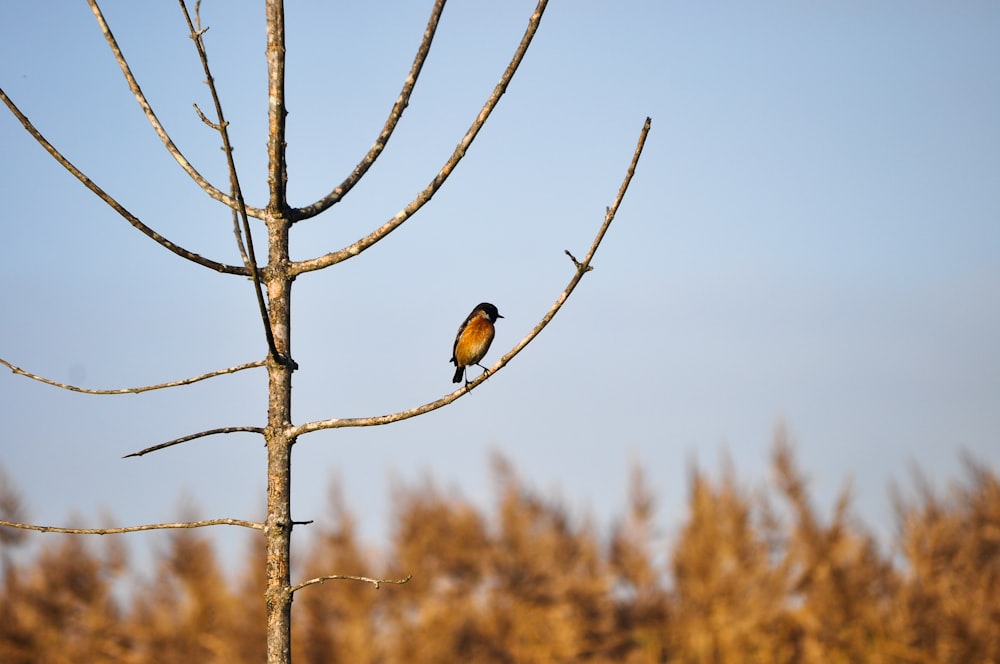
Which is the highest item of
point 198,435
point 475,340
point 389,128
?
point 475,340

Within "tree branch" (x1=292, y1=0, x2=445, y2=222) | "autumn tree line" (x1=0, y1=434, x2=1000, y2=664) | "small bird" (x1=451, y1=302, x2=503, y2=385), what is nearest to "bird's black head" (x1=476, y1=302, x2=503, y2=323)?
"small bird" (x1=451, y1=302, x2=503, y2=385)

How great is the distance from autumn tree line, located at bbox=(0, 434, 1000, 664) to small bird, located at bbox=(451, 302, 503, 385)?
60.3 ft

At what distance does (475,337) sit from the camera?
10.8m

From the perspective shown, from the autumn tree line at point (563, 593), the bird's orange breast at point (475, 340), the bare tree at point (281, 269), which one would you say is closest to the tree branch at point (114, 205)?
the bare tree at point (281, 269)

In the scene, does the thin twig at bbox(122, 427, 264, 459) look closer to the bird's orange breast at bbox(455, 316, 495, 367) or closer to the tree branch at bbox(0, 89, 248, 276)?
the tree branch at bbox(0, 89, 248, 276)

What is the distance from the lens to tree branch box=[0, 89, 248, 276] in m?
5.01

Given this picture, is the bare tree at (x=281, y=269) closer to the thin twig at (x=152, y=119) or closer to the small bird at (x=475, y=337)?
the thin twig at (x=152, y=119)

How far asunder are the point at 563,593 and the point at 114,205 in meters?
28.3

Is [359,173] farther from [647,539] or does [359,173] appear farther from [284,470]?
[647,539]

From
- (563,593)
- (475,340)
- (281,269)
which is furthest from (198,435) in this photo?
(563,593)

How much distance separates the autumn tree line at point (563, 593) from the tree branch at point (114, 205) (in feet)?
78.4

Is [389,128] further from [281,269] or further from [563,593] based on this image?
[563,593]

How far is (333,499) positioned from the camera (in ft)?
107

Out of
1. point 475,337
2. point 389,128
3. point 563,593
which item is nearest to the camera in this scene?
point 389,128
